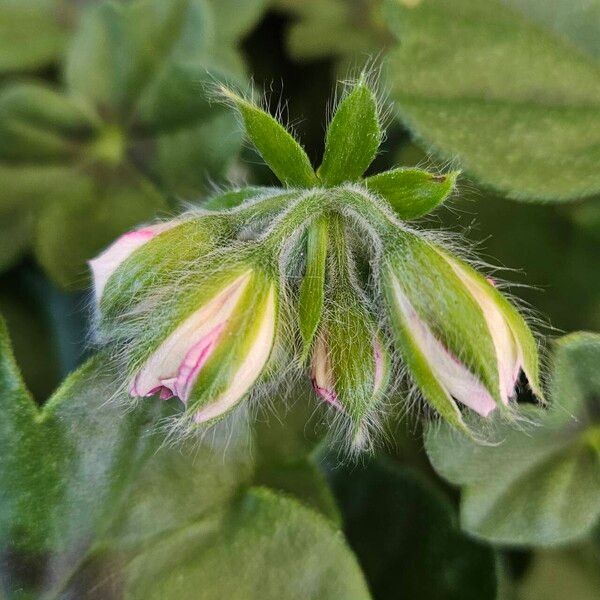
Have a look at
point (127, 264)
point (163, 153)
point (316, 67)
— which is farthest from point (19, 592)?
point (316, 67)

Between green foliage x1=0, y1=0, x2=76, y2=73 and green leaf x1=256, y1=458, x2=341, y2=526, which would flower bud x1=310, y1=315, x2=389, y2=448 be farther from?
green foliage x1=0, y1=0, x2=76, y2=73

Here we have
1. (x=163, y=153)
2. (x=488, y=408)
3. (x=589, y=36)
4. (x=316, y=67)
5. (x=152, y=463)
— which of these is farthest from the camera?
(x=316, y=67)

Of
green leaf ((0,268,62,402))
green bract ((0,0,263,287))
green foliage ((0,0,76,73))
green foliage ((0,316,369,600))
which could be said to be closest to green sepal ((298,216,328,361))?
green foliage ((0,316,369,600))

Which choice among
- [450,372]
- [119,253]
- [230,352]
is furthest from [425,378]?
[119,253]

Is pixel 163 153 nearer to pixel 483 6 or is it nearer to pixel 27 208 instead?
pixel 27 208

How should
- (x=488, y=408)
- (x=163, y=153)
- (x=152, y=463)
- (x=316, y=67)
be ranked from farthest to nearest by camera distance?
(x=316, y=67) < (x=163, y=153) < (x=152, y=463) < (x=488, y=408)

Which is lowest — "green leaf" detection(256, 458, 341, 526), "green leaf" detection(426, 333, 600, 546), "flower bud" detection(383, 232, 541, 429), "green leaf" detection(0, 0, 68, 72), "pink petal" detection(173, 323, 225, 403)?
"green leaf" detection(256, 458, 341, 526)
